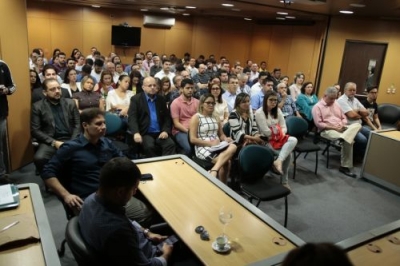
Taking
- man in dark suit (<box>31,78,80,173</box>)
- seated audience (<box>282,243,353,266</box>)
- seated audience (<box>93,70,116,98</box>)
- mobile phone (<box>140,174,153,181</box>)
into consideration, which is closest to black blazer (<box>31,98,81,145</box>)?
man in dark suit (<box>31,78,80,173</box>)

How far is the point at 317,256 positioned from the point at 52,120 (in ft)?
13.1

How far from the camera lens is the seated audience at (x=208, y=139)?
408 centimetres

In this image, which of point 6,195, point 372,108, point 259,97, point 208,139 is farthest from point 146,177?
point 372,108

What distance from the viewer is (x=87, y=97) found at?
5.07 m

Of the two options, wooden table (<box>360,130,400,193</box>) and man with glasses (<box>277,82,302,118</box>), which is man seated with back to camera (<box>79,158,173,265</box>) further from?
man with glasses (<box>277,82,302,118</box>)

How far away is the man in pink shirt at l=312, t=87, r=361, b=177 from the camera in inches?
212

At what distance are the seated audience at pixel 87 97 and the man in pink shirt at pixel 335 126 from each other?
3.60 m

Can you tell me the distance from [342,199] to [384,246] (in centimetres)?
259

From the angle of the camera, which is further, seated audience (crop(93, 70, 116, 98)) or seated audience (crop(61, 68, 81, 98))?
seated audience (crop(93, 70, 116, 98))

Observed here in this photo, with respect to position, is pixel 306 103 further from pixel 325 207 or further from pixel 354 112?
pixel 325 207

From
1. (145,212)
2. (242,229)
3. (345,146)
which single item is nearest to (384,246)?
(242,229)

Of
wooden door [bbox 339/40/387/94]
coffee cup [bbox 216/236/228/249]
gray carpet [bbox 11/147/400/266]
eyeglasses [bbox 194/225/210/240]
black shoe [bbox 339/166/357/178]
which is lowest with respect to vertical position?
gray carpet [bbox 11/147/400/266]

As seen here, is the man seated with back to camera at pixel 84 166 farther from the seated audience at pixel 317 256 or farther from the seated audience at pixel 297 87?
the seated audience at pixel 297 87

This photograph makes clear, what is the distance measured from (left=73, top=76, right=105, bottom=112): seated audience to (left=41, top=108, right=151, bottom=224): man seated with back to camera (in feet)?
7.76
